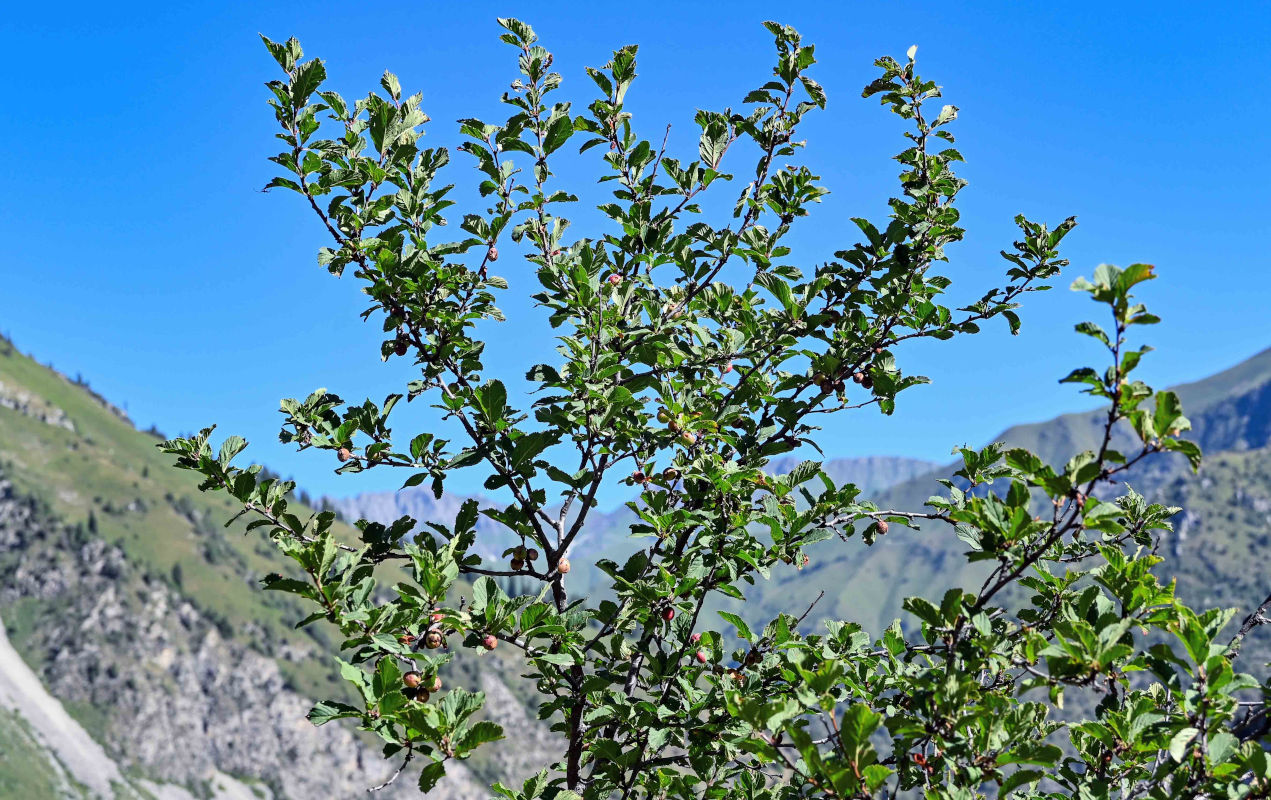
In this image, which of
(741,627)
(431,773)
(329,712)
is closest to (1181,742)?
(741,627)

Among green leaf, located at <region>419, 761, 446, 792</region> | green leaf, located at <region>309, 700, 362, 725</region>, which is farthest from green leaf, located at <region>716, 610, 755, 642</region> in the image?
green leaf, located at <region>309, 700, 362, 725</region>

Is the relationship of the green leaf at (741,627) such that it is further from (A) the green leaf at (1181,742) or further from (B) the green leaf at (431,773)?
(A) the green leaf at (1181,742)

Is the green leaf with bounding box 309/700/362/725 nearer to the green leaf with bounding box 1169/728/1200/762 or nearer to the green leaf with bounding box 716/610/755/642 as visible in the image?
the green leaf with bounding box 716/610/755/642

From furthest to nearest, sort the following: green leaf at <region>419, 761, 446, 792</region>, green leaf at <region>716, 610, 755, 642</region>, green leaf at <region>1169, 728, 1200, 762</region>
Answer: green leaf at <region>716, 610, 755, 642</region> → green leaf at <region>419, 761, 446, 792</region> → green leaf at <region>1169, 728, 1200, 762</region>

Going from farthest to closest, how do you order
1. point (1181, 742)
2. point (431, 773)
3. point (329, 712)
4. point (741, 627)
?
point (741, 627) < point (329, 712) < point (431, 773) < point (1181, 742)

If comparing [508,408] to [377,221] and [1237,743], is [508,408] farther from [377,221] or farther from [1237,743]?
[1237,743]

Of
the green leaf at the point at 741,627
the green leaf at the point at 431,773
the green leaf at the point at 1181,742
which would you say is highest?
the green leaf at the point at 741,627

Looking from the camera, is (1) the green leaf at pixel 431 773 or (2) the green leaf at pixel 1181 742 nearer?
(2) the green leaf at pixel 1181 742

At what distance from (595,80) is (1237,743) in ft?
20.0

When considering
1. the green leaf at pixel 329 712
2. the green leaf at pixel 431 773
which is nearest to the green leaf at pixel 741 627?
the green leaf at pixel 431 773

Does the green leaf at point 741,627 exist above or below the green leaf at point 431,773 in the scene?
above

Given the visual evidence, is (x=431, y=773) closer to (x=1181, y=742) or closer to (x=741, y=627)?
(x=741, y=627)

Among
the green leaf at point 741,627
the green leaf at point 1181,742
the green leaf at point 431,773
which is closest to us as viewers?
the green leaf at point 1181,742

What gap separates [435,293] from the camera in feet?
22.3
